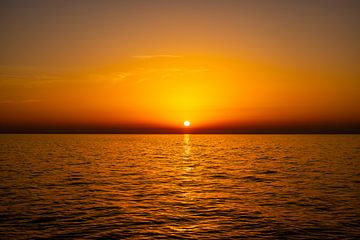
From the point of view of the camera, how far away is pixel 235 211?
Answer: 1048 inches

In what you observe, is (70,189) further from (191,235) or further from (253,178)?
(253,178)

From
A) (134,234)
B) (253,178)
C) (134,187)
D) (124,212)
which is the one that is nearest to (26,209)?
(124,212)

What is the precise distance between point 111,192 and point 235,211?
13.2 m

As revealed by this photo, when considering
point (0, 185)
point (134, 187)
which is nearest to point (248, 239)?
point (134, 187)

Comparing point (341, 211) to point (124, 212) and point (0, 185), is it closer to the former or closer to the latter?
point (124, 212)

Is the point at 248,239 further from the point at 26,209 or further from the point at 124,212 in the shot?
the point at 26,209

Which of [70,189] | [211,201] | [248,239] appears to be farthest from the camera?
[70,189]

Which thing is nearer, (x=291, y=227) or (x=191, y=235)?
(x=191, y=235)

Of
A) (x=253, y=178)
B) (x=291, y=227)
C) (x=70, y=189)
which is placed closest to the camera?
(x=291, y=227)

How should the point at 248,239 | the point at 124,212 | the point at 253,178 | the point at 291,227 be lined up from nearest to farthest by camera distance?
1. the point at 248,239
2. the point at 291,227
3. the point at 124,212
4. the point at 253,178

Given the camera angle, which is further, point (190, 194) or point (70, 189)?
point (70, 189)

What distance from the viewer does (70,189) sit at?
1415 inches

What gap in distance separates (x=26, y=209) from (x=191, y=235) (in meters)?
13.4

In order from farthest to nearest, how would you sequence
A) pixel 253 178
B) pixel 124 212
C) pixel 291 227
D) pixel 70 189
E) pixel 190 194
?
pixel 253 178 → pixel 70 189 → pixel 190 194 → pixel 124 212 → pixel 291 227
